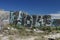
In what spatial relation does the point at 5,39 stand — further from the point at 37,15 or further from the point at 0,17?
the point at 37,15

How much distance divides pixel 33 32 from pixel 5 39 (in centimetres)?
185

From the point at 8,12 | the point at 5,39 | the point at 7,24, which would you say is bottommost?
the point at 5,39

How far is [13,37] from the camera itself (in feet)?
25.4

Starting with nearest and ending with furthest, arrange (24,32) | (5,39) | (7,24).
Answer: (5,39) < (24,32) < (7,24)

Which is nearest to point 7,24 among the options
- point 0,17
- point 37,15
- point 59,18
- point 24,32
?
point 0,17

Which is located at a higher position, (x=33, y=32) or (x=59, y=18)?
(x=59, y=18)

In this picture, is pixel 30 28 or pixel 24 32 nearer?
pixel 24 32

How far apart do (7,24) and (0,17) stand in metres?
0.58

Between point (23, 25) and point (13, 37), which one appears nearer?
point (13, 37)

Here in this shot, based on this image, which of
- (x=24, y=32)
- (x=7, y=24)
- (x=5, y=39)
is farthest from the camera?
(x=7, y=24)

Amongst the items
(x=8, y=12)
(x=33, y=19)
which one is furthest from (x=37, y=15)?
(x=8, y=12)

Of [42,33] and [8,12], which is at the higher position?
[8,12]

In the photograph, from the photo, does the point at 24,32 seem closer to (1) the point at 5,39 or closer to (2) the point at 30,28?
(2) the point at 30,28

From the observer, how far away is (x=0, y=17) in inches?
358
